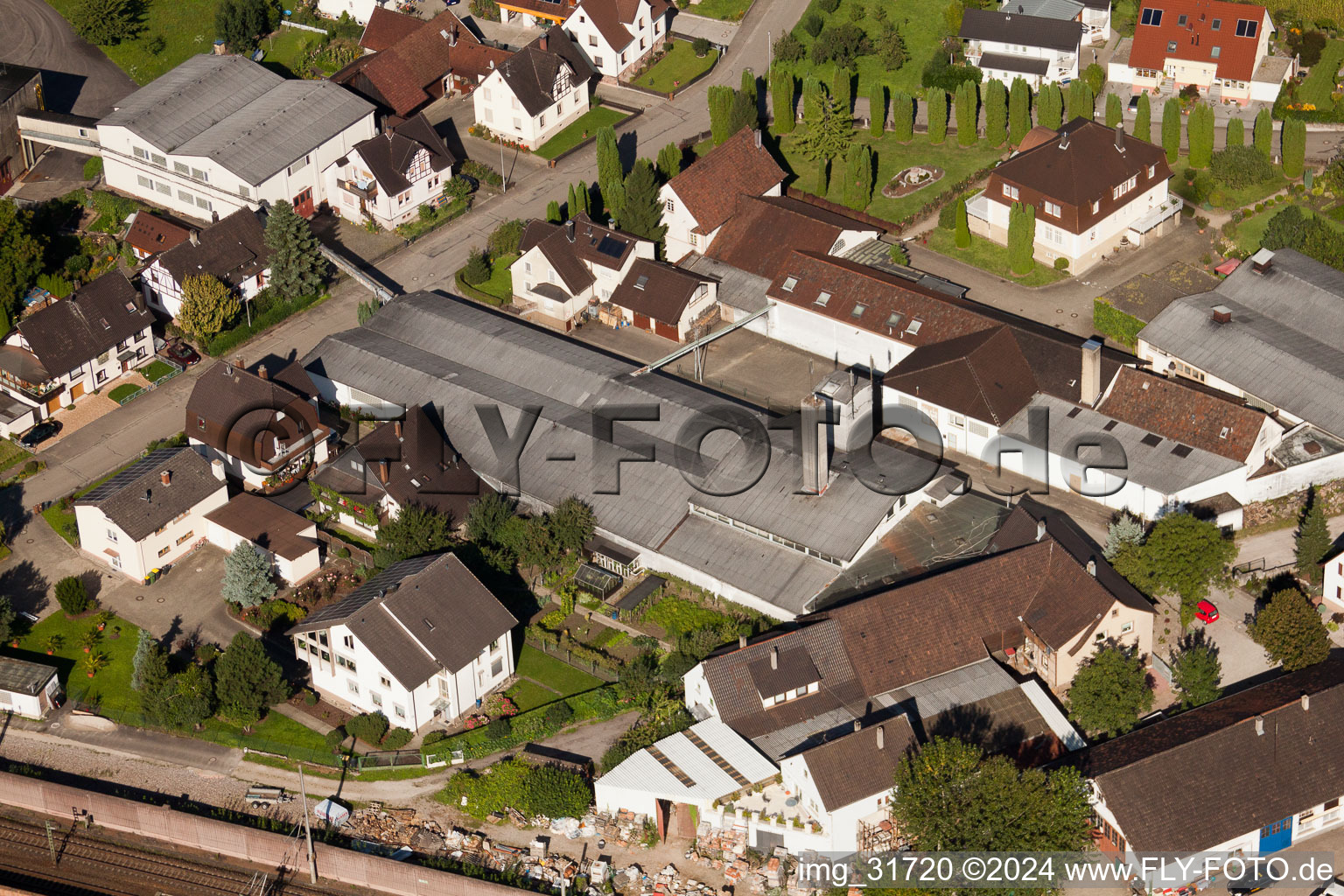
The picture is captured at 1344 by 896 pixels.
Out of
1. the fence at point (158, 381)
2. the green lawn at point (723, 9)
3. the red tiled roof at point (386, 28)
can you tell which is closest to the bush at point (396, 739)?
the fence at point (158, 381)

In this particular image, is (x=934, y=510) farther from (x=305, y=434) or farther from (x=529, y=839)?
(x=305, y=434)

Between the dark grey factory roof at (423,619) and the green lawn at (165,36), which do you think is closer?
the dark grey factory roof at (423,619)

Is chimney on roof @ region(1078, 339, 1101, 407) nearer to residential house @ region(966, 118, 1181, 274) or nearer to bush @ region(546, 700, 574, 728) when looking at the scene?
residential house @ region(966, 118, 1181, 274)

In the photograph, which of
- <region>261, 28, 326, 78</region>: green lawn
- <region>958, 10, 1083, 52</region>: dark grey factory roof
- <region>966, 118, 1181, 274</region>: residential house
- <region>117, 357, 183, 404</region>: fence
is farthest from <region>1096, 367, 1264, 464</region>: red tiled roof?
<region>261, 28, 326, 78</region>: green lawn

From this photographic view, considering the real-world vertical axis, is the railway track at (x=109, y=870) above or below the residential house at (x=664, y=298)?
below

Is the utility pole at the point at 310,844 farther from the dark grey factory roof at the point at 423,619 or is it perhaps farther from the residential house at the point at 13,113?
the residential house at the point at 13,113

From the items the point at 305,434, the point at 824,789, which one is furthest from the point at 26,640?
the point at 824,789

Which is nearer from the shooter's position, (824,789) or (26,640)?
(824,789)
